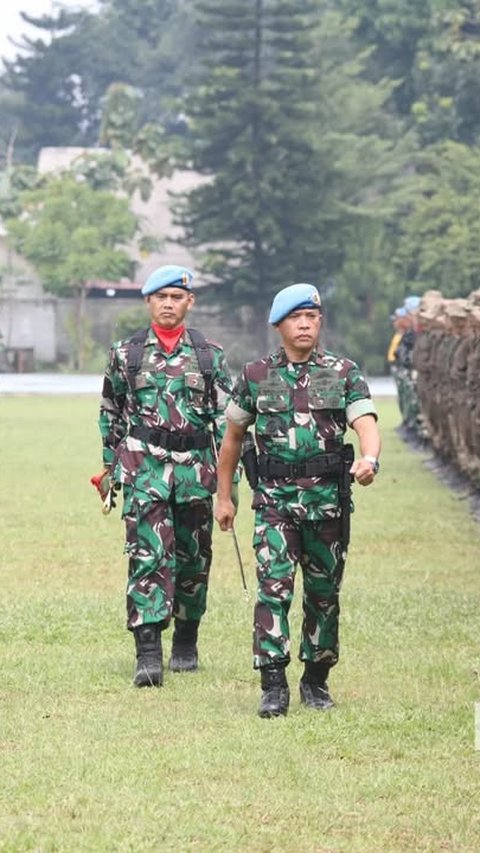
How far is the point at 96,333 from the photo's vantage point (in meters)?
63.4

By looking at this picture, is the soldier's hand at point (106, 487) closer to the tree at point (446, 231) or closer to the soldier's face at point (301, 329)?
the soldier's face at point (301, 329)

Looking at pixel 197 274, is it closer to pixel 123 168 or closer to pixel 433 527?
pixel 123 168

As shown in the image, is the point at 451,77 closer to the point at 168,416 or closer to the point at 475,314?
the point at 475,314

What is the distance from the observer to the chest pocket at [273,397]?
8.07 meters

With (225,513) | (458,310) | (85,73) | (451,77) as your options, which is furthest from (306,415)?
(85,73)

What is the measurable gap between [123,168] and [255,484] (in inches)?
2286

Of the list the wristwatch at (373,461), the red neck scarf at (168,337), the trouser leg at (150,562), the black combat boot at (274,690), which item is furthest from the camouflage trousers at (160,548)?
the wristwatch at (373,461)

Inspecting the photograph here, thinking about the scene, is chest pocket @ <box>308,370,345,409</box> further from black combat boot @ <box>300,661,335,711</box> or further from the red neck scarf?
the red neck scarf

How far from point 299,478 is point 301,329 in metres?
0.56

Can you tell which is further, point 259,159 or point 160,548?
point 259,159

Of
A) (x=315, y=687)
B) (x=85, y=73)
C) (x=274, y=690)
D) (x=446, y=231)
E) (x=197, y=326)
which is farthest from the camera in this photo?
(x=85, y=73)

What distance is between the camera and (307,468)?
26.4ft

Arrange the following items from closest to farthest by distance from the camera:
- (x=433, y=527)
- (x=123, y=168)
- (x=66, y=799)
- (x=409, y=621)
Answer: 1. (x=66, y=799)
2. (x=409, y=621)
3. (x=433, y=527)
4. (x=123, y=168)

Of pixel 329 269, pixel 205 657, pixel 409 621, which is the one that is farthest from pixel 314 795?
pixel 329 269
